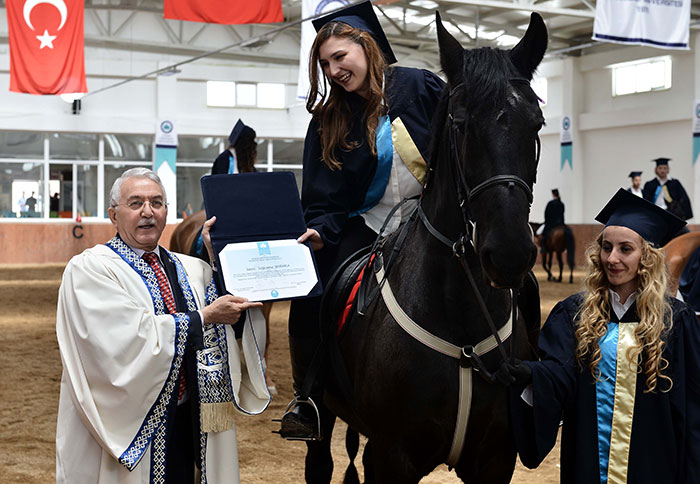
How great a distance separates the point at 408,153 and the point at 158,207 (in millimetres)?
980

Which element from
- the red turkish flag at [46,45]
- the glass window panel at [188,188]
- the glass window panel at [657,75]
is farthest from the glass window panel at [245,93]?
the red turkish flag at [46,45]

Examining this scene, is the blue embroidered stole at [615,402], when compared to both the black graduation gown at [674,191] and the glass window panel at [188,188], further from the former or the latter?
the glass window panel at [188,188]

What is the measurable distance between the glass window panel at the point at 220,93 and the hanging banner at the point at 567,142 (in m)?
10.0

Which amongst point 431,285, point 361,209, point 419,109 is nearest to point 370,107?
point 419,109

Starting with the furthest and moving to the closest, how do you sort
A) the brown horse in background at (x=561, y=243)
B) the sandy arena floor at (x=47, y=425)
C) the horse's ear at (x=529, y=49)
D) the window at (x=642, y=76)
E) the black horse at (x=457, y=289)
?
1. the window at (x=642, y=76)
2. the brown horse in background at (x=561, y=243)
3. the sandy arena floor at (x=47, y=425)
4. the horse's ear at (x=529, y=49)
5. the black horse at (x=457, y=289)

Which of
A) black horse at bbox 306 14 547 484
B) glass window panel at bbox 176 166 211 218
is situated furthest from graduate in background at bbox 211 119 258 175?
glass window panel at bbox 176 166 211 218

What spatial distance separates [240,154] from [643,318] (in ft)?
16.0

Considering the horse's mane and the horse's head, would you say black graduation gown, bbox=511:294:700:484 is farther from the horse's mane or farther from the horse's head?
the horse's mane

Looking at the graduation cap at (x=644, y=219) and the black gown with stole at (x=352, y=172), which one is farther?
the black gown with stole at (x=352, y=172)

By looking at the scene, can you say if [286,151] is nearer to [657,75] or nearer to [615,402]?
[657,75]

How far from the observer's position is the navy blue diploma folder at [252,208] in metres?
2.97

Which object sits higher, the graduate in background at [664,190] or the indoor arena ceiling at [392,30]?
the indoor arena ceiling at [392,30]

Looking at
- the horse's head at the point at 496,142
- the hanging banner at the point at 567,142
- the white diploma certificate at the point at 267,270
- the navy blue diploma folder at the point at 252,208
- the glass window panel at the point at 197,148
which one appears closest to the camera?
the horse's head at the point at 496,142

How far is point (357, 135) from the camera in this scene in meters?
3.22
